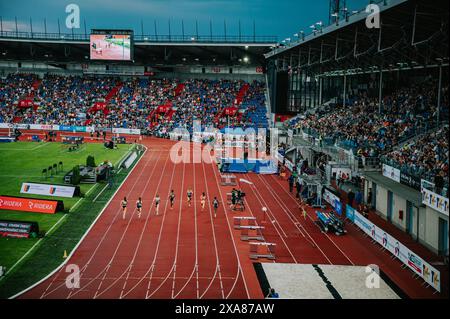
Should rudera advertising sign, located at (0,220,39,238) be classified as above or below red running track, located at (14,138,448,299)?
above

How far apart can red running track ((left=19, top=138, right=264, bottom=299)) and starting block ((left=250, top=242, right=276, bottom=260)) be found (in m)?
0.36

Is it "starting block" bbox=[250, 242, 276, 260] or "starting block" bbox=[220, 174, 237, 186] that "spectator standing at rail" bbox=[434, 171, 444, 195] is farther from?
"starting block" bbox=[220, 174, 237, 186]

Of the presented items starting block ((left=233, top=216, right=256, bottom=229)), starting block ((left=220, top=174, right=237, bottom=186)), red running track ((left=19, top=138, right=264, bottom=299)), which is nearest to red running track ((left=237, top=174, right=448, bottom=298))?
starting block ((left=233, top=216, right=256, bottom=229))

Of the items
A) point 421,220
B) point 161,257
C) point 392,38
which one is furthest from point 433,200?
point 392,38

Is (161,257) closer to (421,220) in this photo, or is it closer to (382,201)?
(421,220)

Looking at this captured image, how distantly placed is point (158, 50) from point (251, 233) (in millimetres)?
53746

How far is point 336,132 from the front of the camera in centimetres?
3609

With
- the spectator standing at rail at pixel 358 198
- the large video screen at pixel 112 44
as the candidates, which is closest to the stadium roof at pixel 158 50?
the large video screen at pixel 112 44

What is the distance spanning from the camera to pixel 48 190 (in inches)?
1152

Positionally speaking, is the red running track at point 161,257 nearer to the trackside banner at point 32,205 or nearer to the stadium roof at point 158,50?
the trackside banner at point 32,205

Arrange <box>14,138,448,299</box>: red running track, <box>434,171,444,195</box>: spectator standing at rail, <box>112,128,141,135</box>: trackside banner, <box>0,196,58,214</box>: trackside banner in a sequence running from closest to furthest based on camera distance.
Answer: <box>14,138,448,299</box>: red running track < <box>434,171,444,195</box>: spectator standing at rail < <box>0,196,58,214</box>: trackside banner < <box>112,128,141,135</box>: trackside banner

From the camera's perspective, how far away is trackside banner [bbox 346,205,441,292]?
16442 millimetres

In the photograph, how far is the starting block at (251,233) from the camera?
22.3 m
